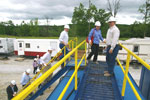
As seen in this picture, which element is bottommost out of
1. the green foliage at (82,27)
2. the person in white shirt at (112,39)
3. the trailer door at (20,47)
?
the trailer door at (20,47)

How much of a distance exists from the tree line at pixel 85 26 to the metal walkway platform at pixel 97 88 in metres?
16.6

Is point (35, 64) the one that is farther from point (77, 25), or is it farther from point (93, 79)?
point (77, 25)

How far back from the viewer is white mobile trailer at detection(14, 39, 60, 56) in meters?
14.4

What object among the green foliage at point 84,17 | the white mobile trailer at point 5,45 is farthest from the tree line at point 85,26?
the white mobile trailer at point 5,45

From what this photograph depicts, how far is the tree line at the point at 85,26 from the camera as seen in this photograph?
2633 centimetres

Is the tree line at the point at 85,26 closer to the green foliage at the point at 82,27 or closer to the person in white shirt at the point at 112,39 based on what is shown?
the green foliage at the point at 82,27

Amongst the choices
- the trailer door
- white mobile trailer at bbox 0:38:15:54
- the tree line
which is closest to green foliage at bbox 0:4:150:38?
the tree line

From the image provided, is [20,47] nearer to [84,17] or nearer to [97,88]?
[97,88]

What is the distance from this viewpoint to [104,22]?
35594 millimetres

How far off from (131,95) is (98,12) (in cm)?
3466

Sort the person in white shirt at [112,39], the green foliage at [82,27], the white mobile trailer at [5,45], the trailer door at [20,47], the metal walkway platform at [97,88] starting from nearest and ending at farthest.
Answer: the metal walkway platform at [97,88] → the person in white shirt at [112,39] → the trailer door at [20,47] → the white mobile trailer at [5,45] → the green foliage at [82,27]

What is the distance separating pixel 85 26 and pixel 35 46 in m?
22.1

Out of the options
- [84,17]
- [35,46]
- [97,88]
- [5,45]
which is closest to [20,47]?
[35,46]

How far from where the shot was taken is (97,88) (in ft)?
10.5
